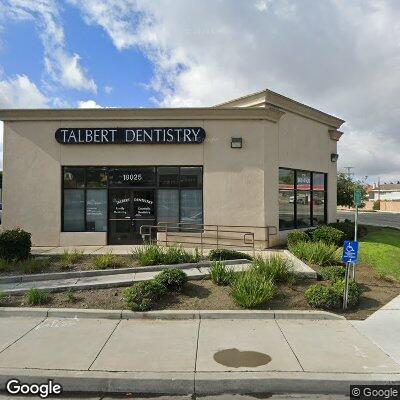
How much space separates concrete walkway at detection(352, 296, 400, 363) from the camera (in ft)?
19.8

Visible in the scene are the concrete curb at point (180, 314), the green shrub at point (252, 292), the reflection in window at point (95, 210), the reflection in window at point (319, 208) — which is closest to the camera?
the concrete curb at point (180, 314)

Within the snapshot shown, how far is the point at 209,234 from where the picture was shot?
14719mm

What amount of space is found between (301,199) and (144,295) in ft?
36.1

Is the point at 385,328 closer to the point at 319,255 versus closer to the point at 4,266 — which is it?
the point at 319,255

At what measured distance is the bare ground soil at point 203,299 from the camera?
25.5 feet

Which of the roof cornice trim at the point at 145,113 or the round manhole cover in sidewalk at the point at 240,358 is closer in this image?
the round manhole cover in sidewalk at the point at 240,358

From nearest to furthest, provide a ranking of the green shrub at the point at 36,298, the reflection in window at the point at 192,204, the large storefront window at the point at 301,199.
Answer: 1. the green shrub at the point at 36,298
2. the reflection in window at the point at 192,204
3. the large storefront window at the point at 301,199

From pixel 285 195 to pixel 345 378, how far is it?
1136 centimetres

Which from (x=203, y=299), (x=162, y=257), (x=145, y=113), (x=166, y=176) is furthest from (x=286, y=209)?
(x=203, y=299)

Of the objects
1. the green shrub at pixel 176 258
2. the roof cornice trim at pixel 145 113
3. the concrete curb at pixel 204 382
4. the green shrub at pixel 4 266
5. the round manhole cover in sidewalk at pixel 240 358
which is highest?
the roof cornice trim at pixel 145 113

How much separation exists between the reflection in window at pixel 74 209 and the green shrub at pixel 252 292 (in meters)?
8.78

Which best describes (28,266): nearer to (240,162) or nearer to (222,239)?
(222,239)

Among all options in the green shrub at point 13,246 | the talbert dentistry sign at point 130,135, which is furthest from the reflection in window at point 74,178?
the green shrub at point 13,246

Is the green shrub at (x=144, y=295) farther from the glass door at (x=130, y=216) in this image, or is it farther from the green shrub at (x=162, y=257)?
the glass door at (x=130, y=216)
